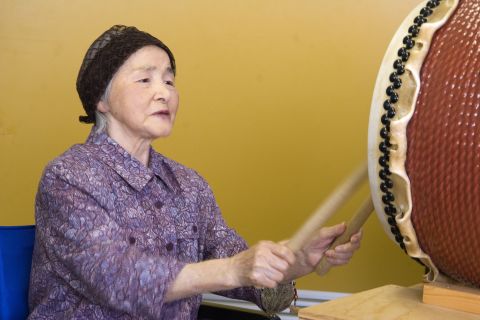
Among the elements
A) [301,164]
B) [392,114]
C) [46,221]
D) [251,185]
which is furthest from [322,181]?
[392,114]

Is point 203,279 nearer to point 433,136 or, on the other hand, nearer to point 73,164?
point 73,164

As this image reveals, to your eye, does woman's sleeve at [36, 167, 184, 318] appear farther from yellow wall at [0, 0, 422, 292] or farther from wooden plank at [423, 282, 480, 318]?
yellow wall at [0, 0, 422, 292]

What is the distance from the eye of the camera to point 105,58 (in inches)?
64.0

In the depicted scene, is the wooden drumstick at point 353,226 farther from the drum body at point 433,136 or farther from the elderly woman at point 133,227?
the drum body at point 433,136

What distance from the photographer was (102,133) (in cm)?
164

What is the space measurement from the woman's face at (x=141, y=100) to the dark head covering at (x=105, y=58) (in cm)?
1

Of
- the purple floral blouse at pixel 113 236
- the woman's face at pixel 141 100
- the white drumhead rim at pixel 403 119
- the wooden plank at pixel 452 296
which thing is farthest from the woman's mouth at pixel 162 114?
the wooden plank at pixel 452 296

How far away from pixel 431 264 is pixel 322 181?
1.08 meters

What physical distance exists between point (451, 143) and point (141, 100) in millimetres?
760

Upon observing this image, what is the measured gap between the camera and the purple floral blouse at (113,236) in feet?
4.49

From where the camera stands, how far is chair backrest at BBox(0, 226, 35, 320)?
62.0 inches

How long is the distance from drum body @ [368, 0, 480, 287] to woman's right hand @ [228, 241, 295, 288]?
0.24m

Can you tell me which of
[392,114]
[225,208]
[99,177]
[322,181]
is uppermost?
[392,114]

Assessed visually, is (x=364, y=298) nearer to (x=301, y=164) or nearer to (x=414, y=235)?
(x=414, y=235)
